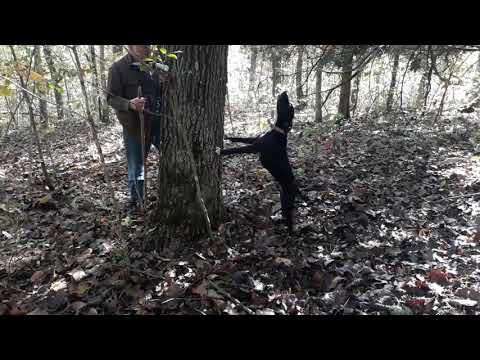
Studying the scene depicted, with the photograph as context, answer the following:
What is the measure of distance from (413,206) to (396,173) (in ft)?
4.13

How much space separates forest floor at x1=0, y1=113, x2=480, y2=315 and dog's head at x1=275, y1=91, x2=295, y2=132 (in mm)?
1212

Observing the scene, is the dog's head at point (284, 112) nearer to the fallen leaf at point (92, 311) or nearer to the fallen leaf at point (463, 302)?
the fallen leaf at point (463, 302)

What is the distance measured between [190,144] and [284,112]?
4.19 feet

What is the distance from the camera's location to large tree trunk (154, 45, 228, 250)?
3.30 metres

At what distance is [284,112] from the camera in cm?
400

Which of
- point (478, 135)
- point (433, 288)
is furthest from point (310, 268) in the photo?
point (478, 135)

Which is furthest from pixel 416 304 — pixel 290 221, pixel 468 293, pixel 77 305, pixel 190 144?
pixel 77 305

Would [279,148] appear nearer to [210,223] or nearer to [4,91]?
[210,223]

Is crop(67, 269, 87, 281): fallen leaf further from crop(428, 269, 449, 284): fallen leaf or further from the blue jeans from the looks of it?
crop(428, 269, 449, 284): fallen leaf

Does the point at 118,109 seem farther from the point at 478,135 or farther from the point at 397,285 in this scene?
the point at 478,135

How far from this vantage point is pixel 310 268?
133 inches

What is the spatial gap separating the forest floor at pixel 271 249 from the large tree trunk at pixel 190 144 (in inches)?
11.3

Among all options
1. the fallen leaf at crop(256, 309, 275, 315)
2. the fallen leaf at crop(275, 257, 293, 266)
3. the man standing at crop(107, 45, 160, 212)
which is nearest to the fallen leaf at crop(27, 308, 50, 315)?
the man standing at crop(107, 45, 160, 212)
